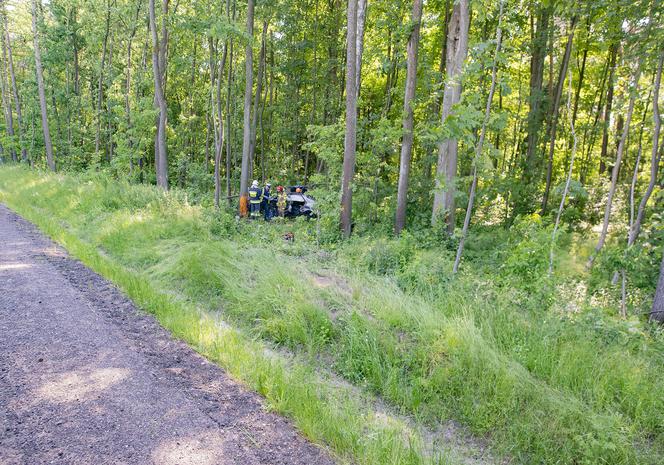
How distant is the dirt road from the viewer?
10.0 feet

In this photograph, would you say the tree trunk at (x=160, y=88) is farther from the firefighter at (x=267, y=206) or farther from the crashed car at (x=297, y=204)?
the crashed car at (x=297, y=204)

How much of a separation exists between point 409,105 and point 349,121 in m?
1.74

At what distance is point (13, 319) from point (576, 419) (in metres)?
6.36

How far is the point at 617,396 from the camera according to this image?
3764 mm

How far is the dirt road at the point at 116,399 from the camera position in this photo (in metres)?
3.06

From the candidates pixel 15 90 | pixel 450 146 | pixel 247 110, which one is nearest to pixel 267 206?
pixel 247 110

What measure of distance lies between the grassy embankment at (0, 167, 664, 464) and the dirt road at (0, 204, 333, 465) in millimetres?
293

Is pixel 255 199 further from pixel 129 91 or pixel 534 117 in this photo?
pixel 534 117

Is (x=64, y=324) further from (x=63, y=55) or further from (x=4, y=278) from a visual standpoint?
(x=63, y=55)

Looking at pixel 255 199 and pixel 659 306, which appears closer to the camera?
pixel 659 306

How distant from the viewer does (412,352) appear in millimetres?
4488

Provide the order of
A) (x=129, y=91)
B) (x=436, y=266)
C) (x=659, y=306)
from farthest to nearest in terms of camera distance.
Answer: (x=129, y=91)
(x=436, y=266)
(x=659, y=306)

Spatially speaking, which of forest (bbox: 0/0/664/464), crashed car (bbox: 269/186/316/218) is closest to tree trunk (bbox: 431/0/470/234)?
forest (bbox: 0/0/664/464)

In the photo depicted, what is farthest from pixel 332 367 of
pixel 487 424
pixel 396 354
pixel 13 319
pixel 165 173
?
pixel 165 173
